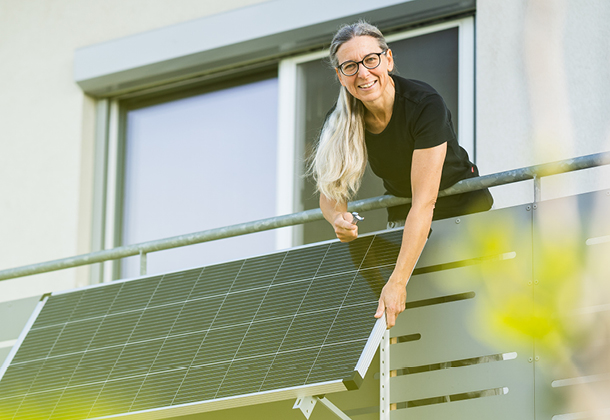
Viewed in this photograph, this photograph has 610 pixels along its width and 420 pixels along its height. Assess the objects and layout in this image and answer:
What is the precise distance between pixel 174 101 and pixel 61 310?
8.95 feet

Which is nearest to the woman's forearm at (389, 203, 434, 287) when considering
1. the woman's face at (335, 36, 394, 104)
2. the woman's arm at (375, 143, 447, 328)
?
the woman's arm at (375, 143, 447, 328)

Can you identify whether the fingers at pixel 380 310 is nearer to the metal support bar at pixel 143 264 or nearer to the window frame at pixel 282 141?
the metal support bar at pixel 143 264

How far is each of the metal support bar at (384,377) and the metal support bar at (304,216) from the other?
689 mm

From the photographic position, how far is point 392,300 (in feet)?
13.9

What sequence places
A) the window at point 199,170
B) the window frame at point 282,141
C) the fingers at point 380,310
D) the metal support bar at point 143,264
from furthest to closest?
the window at point 199,170 < the window frame at point 282,141 < the metal support bar at point 143,264 < the fingers at point 380,310

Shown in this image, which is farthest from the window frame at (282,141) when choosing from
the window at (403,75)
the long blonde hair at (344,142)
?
the long blonde hair at (344,142)

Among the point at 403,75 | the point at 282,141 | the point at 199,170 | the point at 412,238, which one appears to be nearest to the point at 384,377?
the point at 412,238

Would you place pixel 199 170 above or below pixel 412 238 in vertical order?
above

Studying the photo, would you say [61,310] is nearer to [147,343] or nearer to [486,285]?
[147,343]

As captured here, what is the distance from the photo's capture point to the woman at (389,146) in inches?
169

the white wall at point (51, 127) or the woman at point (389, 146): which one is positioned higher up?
the white wall at point (51, 127)

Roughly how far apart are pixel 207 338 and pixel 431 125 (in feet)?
5.09

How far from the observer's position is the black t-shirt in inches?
171

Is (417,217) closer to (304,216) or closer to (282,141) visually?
(304,216)
